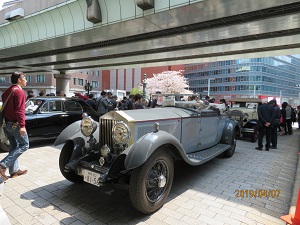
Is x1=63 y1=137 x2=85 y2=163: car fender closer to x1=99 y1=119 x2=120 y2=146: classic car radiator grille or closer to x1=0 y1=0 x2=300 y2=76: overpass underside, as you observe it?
x1=99 y1=119 x2=120 y2=146: classic car radiator grille

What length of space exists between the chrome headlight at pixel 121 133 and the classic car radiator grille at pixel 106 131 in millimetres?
244

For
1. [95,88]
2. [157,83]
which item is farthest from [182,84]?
[95,88]

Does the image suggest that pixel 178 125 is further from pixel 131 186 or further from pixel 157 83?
pixel 157 83

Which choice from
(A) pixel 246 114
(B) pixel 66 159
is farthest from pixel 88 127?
(A) pixel 246 114

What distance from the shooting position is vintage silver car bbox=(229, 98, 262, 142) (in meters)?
8.73

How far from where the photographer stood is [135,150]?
2844mm

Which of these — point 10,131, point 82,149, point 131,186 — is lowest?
point 131,186

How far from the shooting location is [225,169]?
510 centimetres

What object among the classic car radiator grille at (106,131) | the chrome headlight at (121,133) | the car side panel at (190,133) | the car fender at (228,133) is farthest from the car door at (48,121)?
the car fender at (228,133)

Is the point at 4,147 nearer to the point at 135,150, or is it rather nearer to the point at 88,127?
the point at 88,127

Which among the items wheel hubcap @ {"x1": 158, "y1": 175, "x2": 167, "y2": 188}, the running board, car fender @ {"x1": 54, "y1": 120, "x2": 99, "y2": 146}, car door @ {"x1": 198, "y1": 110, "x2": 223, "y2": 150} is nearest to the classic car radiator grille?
car fender @ {"x1": 54, "y1": 120, "x2": 99, "y2": 146}

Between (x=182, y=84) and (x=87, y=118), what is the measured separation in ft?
144
